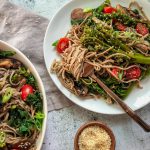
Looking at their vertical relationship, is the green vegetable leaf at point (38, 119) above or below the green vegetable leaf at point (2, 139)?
above

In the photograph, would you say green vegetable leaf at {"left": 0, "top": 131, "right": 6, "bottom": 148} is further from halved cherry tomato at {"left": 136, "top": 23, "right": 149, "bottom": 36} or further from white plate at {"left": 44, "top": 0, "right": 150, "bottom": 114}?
halved cherry tomato at {"left": 136, "top": 23, "right": 149, "bottom": 36}

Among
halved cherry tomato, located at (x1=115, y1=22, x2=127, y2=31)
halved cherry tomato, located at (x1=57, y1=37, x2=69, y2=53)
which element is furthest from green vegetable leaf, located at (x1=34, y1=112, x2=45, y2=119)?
halved cherry tomato, located at (x1=115, y1=22, x2=127, y2=31)

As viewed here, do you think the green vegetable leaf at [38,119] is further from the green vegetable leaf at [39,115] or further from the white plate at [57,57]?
the white plate at [57,57]

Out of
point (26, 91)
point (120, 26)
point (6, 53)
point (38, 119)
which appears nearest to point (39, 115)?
point (38, 119)

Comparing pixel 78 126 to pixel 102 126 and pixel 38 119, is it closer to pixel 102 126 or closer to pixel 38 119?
pixel 102 126

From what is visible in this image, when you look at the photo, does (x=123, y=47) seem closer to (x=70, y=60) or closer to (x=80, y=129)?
(x=70, y=60)

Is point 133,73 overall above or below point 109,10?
below

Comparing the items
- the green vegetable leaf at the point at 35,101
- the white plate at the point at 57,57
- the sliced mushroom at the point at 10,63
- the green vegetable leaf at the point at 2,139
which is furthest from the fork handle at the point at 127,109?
the green vegetable leaf at the point at 2,139

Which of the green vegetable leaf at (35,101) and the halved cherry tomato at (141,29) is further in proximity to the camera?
the halved cherry tomato at (141,29)
